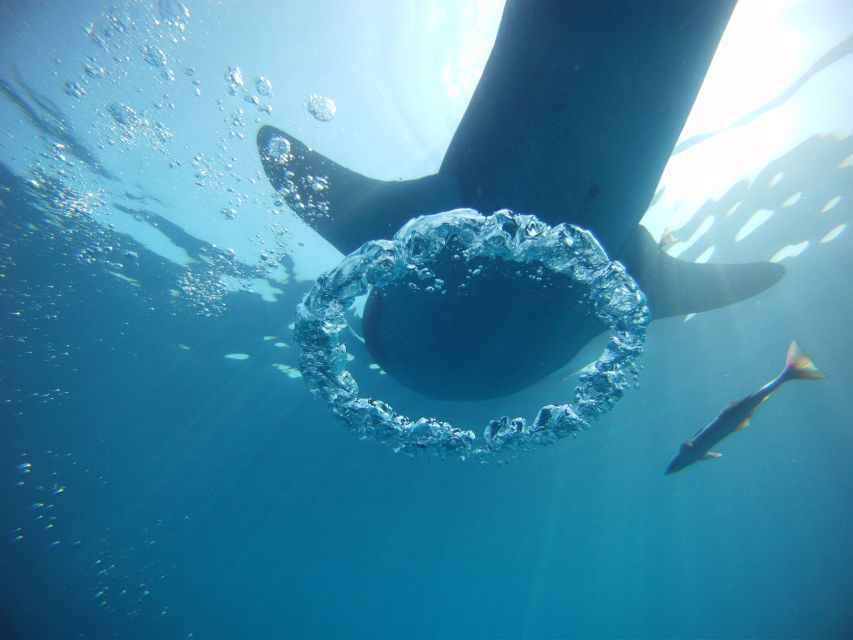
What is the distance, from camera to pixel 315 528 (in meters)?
23.7

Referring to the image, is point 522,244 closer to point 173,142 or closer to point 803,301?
point 173,142

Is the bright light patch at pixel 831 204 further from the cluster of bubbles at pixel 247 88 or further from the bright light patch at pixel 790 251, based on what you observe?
the cluster of bubbles at pixel 247 88

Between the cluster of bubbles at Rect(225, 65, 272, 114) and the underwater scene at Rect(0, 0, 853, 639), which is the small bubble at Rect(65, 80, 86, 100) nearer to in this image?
the underwater scene at Rect(0, 0, 853, 639)

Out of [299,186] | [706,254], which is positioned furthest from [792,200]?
[299,186]

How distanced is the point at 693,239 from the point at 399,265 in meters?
9.32

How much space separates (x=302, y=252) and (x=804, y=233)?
560 inches

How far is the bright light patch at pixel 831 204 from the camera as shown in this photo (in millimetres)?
9711

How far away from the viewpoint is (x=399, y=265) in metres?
5.49

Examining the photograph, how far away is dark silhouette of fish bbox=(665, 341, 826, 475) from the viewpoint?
A: 6448 millimetres

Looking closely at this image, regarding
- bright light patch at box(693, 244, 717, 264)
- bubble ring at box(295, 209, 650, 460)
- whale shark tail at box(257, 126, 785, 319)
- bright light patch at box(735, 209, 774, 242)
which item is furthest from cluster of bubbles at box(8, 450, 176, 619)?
bright light patch at box(735, 209, 774, 242)


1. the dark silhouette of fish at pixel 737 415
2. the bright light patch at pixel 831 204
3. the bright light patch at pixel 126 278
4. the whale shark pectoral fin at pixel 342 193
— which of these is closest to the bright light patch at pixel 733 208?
the bright light patch at pixel 831 204

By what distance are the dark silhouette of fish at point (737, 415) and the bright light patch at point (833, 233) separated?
646 centimetres

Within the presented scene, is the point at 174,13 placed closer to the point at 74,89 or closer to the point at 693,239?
the point at 74,89

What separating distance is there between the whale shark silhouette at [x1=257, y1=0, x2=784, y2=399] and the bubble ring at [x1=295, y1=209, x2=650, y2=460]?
40cm
